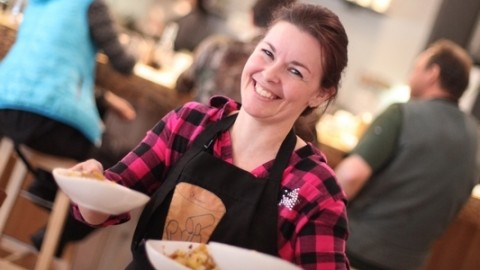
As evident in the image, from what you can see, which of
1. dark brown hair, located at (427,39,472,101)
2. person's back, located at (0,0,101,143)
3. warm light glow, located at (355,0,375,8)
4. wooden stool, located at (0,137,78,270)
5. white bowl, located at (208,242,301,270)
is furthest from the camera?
warm light glow, located at (355,0,375,8)

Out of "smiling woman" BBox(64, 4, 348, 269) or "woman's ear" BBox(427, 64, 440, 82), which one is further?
"woman's ear" BBox(427, 64, 440, 82)

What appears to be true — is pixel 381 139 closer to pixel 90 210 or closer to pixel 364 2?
pixel 90 210

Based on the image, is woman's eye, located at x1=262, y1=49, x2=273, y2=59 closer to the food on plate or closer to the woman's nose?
the woman's nose

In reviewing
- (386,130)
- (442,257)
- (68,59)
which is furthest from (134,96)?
(442,257)

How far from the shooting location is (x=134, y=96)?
9.00 ft

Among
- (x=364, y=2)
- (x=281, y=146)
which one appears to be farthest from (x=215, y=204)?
(x=364, y=2)

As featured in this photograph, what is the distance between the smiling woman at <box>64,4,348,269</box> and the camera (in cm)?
101

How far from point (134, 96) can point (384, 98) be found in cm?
159

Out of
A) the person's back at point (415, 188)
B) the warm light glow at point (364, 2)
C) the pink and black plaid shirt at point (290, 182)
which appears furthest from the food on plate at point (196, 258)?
the warm light glow at point (364, 2)

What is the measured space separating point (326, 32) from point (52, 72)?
4.18 ft

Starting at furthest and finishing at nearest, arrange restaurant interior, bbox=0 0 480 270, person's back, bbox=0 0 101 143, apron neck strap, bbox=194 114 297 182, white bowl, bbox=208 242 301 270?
restaurant interior, bbox=0 0 480 270 < person's back, bbox=0 0 101 143 < apron neck strap, bbox=194 114 297 182 < white bowl, bbox=208 242 301 270

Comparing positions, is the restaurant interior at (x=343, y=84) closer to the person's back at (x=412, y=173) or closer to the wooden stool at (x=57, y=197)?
the wooden stool at (x=57, y=197)

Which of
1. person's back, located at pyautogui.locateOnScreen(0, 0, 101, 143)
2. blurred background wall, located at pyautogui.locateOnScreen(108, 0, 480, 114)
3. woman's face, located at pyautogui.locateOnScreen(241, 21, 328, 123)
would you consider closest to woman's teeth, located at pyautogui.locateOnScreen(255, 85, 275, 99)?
woman's face, located at pyautogui.locateOnScreen(241, 21, 328, 123)

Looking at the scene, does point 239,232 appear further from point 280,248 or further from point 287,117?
point 287,117
